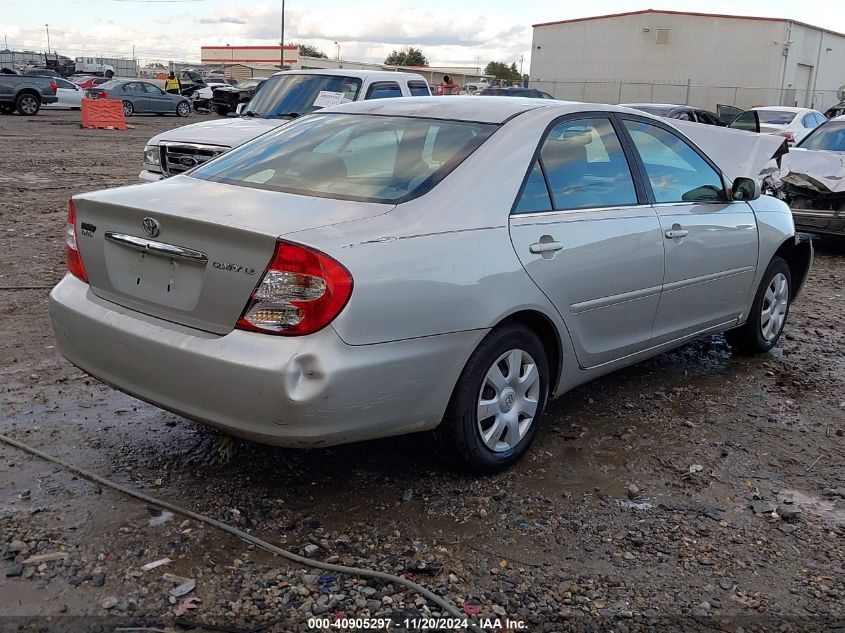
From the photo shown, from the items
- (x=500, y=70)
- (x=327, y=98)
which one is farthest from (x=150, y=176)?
(x=500, y=70)

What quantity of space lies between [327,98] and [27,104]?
935 inches

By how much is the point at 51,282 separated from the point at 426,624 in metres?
5.32

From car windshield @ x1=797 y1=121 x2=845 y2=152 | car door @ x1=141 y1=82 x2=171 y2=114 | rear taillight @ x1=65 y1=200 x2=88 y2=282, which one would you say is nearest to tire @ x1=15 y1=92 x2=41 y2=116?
car door @ x1=141 y1=82 x2=171 y2=114

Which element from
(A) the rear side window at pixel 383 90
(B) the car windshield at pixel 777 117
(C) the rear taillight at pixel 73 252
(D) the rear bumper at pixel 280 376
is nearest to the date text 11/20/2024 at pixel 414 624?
(D) the rear bumper at pixel 280 376

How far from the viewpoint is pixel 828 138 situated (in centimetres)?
1102

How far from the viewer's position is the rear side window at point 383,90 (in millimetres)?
9890

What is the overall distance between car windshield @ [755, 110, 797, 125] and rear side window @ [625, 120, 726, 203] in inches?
602

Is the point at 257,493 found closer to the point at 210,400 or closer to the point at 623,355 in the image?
the point at 210,400

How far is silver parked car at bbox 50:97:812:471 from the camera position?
318cm

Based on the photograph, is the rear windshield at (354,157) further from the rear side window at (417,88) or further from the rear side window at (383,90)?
the rear side window at (417,88)

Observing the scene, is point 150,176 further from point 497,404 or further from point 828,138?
point 828,138

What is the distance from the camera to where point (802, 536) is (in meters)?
3.56

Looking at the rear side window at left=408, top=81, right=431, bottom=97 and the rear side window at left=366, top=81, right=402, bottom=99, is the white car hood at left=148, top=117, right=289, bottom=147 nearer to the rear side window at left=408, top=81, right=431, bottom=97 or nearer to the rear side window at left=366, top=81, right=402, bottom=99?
the rear side window at left=366, top=81, right=402, bottom=99

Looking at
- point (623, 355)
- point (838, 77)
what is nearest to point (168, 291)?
point (623, 355)
